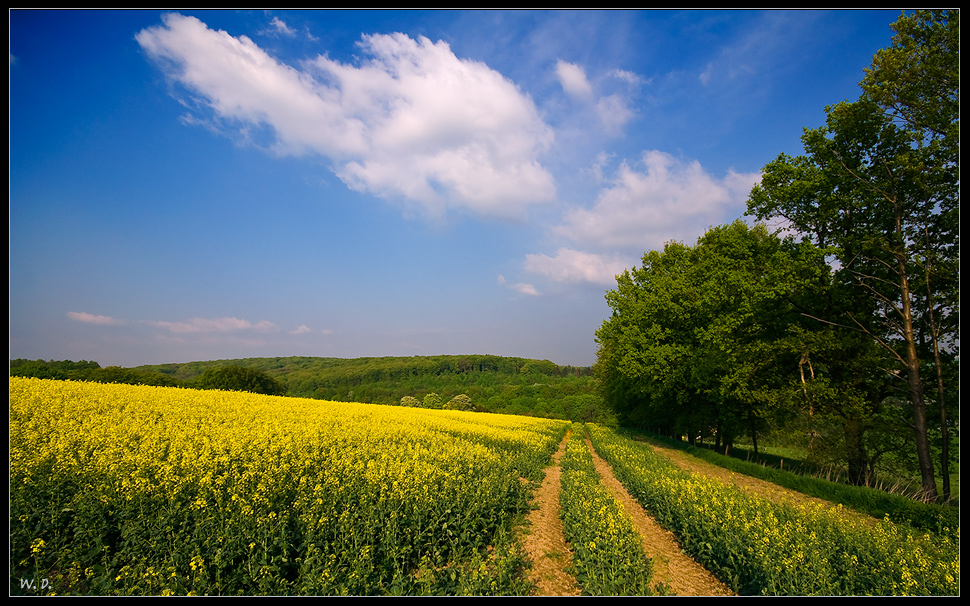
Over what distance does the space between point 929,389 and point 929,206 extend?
5.79 metres

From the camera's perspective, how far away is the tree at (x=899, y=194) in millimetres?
9062

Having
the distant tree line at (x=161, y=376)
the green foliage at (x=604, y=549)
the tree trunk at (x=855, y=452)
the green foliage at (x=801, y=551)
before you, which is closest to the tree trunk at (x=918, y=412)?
the tree trunk at (x=855, y=452)

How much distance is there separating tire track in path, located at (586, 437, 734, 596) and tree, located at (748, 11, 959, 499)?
8.46 meters

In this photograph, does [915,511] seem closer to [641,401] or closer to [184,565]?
[184,565]

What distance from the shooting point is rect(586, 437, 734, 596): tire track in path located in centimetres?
537

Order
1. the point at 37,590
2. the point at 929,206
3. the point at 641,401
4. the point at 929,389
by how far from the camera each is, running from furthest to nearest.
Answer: the point at 641,401 → the point at 929,389 → the point at 929,206 → the point at 37,590

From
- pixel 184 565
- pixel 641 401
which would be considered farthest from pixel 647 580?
pixel 641 401

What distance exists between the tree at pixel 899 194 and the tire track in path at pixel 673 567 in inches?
333

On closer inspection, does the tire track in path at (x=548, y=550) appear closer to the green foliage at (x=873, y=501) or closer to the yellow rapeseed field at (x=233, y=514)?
the yellow rapeseed field at (x=233, y=514)

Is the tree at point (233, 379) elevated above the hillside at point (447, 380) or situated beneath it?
elevated above

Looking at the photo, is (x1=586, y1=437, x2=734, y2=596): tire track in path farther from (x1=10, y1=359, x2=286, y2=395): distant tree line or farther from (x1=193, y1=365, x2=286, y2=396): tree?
(x1=193, y1=365, x2=286, y2=396): tree

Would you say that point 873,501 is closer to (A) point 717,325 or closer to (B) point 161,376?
(A) point 717,325

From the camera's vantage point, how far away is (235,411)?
40.3 feet

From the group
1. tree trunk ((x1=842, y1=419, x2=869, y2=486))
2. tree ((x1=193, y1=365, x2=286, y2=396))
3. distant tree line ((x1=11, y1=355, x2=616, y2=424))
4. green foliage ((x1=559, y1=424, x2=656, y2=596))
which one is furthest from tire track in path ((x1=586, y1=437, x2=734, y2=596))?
tree ((x1=193, y1=365, x2=286, y2=396))
